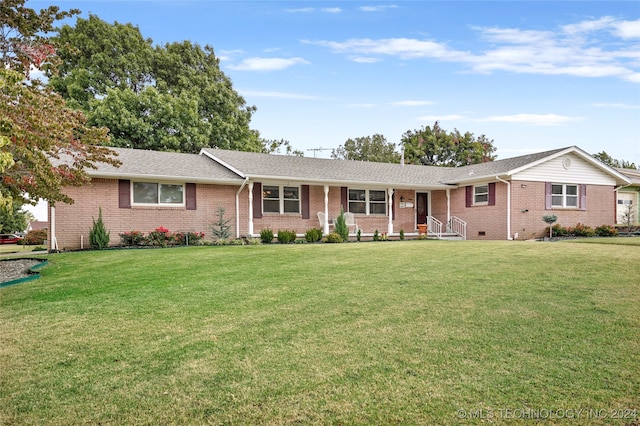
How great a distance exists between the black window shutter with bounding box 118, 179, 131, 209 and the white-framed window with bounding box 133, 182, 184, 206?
0.25 metres

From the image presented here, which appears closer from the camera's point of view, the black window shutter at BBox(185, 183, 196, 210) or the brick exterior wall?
the brick exterior wall

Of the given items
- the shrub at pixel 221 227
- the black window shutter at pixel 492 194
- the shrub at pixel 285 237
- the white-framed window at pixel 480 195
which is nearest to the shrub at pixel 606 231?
the black window shutter at pixel 492 194

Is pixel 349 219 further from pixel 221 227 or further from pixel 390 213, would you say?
pixel 221 227

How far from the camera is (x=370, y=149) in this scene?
148 ft

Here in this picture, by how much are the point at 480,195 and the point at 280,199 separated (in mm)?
9480

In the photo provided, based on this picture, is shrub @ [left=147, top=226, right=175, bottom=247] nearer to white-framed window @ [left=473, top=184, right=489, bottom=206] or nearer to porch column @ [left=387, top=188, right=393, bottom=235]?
porch column @ [left=387, top=188, right=393, bottom=235]

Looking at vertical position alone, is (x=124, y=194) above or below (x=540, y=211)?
above

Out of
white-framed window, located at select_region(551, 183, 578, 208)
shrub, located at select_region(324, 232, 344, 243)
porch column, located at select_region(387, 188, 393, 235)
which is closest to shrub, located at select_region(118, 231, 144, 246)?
shrub, located at select_region(324, 232, 344, 243)

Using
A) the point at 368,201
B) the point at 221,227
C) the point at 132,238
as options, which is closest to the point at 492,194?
the point at 368,201

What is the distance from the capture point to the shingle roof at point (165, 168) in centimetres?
1509

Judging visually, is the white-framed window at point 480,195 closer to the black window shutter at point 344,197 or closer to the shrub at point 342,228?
the black window shutter at point 344,197

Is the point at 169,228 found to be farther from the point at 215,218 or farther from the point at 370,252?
the point at 370,252

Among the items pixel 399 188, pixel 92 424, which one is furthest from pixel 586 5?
pixel 92 424

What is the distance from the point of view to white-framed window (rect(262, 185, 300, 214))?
18172 mm
